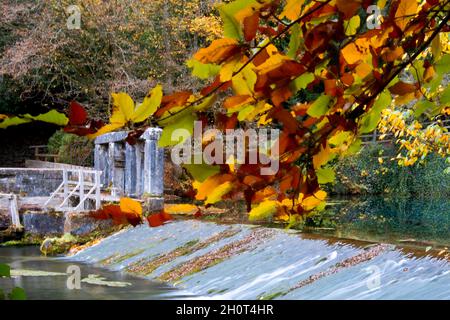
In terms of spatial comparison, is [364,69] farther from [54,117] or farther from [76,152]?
[76,152]

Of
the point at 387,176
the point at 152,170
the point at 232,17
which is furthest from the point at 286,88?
the point at 387,176

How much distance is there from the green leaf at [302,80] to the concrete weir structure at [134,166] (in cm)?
1072

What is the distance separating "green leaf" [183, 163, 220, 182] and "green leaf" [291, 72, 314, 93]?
18 centimetres

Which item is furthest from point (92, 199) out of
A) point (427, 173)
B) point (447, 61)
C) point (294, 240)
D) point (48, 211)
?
point (447, 61)

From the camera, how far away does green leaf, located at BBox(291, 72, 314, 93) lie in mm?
1175

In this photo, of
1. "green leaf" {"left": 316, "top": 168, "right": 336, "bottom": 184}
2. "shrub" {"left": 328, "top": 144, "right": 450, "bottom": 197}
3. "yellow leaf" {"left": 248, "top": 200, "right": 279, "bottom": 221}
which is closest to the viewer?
"yellow leaf" {"left": 248, "top": 200, "right": 279, "bottom": 221}

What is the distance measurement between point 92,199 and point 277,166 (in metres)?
13.2

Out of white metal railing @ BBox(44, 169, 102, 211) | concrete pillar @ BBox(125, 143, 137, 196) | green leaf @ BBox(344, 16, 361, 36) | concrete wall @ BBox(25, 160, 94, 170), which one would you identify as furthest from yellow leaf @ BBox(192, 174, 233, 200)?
concrete wall @ BBox(25, 160, 94, 170)

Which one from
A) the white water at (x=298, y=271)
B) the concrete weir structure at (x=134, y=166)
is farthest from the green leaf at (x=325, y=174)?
the concrete weir structure at (x=134, y=166)

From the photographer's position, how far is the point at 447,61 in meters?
1.41

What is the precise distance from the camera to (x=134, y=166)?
1376 cm

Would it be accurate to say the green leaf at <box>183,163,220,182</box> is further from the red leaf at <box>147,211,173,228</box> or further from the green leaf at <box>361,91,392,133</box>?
the green leaf at <box>361,91,392,133</box>

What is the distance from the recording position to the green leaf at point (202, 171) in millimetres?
1143

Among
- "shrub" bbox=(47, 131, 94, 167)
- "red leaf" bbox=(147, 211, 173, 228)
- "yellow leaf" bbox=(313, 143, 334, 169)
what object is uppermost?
"shrub" bbox=(47, 131, 94, 167)
